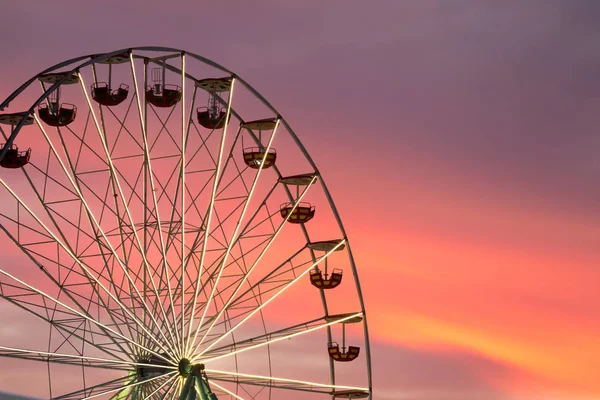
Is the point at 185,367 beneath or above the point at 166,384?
above

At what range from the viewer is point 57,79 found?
42750mm

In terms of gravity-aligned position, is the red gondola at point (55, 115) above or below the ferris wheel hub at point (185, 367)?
above

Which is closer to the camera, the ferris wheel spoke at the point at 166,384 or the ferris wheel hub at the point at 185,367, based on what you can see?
the ferris wheel spoke at the point at 166,384

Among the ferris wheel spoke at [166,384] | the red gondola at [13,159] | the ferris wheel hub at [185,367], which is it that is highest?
the red gondola at [13,159]

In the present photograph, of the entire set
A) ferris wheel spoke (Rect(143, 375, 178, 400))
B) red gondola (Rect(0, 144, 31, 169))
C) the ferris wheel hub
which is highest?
red gondola (Rect(0, 144, 31, 169))

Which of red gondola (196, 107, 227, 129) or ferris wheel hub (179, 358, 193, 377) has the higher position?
red gondola (196, 107, 227, 129)

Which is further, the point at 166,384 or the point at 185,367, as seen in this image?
the point at 166,384

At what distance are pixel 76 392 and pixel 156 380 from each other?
11.5ft

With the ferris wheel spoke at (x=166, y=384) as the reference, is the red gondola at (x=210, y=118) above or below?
above

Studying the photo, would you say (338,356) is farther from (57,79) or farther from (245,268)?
(57,79)

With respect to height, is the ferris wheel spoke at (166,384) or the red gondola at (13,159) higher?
the red gondola at (13,159)

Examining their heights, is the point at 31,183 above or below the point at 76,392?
above

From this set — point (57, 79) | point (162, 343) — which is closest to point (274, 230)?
point (162, 343)

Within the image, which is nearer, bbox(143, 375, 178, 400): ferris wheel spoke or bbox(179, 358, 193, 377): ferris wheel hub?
bbox(143, 375, 178, 400): ferris wheel spoke
